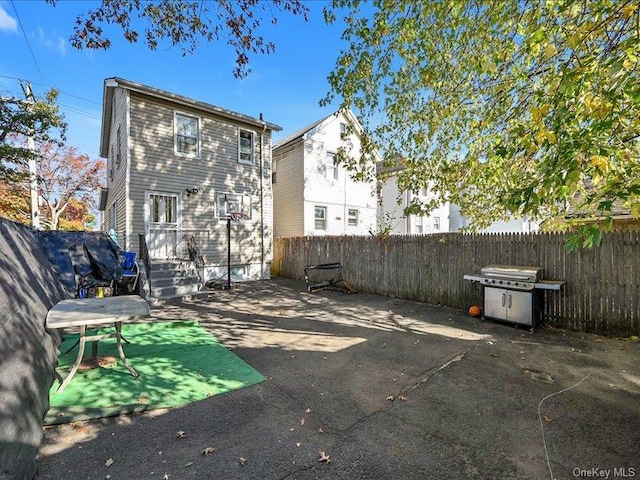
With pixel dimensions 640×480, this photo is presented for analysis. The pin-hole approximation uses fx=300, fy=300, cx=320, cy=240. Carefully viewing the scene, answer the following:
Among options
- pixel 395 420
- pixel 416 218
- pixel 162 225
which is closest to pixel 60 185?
pixel 162 225

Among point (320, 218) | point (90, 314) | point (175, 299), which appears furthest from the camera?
point (320, 218)

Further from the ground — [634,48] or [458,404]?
[634,48]

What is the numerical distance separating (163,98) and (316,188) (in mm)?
8245

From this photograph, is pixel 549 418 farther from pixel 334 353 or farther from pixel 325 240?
pixel 325 240

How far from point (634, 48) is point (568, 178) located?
145 centimetres

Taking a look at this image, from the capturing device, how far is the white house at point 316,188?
16375mm

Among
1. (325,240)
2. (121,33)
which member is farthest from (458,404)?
(325,240)

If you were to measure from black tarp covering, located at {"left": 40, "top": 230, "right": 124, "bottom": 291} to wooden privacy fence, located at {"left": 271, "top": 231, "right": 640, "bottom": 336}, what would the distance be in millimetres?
7196

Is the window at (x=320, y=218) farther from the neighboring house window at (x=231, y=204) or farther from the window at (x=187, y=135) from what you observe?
the window at (x=187, y=135)

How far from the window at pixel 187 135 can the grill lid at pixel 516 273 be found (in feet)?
36.5

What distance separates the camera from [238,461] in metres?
2.47

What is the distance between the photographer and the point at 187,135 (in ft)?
39.1

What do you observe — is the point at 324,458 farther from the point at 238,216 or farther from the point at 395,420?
the point at 238,216

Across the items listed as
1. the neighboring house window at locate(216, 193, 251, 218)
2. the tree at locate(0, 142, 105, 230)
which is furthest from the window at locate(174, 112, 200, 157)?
the tree at locate(0, 142, 105, 230)
